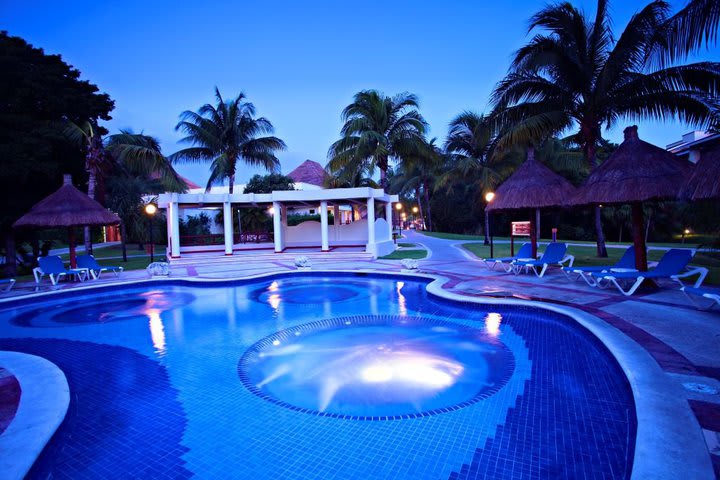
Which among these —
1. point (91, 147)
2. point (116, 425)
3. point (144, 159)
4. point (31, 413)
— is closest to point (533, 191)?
point (116, 425)

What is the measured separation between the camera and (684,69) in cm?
989

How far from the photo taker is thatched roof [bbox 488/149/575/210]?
1130 cm

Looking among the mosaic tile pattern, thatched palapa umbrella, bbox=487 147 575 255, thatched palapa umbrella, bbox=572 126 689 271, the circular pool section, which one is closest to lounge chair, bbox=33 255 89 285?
the mosaic tile pattern

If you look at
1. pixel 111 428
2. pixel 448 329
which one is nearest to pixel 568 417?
pixel 448 329

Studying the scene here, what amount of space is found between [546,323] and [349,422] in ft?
15.0

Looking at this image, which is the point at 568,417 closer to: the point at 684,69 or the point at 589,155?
the point at 684,69

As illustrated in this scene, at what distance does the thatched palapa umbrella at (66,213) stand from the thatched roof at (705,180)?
52.1ft

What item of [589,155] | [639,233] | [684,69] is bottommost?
[639,233]

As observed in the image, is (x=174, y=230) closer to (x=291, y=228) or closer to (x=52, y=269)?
(x=291, y=228)

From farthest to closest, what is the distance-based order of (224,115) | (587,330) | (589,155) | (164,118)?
1. (164,118)
2. (224,115)
3. (589,155)
4. (587,330)

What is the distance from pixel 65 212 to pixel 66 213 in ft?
0.19

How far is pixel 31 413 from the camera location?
3.67 m

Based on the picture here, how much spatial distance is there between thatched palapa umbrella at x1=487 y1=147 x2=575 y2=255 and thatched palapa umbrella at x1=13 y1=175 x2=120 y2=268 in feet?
44.4

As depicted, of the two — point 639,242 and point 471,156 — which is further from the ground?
point 471,156
